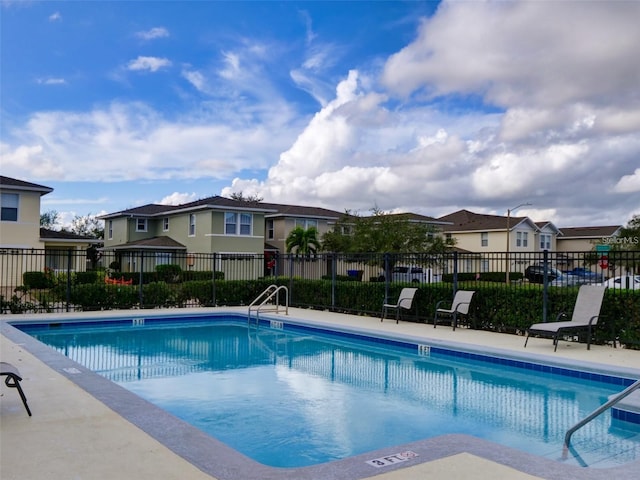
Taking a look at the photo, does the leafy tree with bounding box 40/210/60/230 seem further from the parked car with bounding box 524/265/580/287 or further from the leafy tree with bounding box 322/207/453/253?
the parked car with bounding box 524/265/580/287

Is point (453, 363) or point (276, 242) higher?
point (276, 242)

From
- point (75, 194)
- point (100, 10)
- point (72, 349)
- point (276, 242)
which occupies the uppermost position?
point (100, 10)

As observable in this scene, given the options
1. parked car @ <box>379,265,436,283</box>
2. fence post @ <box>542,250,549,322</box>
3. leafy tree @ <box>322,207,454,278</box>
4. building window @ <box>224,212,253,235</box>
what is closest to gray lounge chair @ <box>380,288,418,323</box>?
parked car @ <box>379,265,436,283</box>

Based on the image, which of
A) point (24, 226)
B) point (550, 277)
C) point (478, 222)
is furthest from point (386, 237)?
point (550, 277)

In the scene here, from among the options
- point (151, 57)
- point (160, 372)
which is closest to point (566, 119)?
point (151, 57)

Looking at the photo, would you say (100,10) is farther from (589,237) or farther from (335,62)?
(589,237)

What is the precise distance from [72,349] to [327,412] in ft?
22.9

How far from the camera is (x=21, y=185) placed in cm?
2588

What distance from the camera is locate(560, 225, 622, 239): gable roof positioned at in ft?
177

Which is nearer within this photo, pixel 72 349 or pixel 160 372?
pixel 160 372

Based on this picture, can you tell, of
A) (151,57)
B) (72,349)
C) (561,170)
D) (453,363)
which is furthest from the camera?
(561,170)

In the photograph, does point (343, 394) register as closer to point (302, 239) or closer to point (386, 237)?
point (386, 237)

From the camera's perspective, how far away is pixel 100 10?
13930 millimetres

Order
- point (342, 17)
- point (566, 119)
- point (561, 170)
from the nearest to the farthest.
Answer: point (342, 17) → point (566, 119) → point (561, 170)
